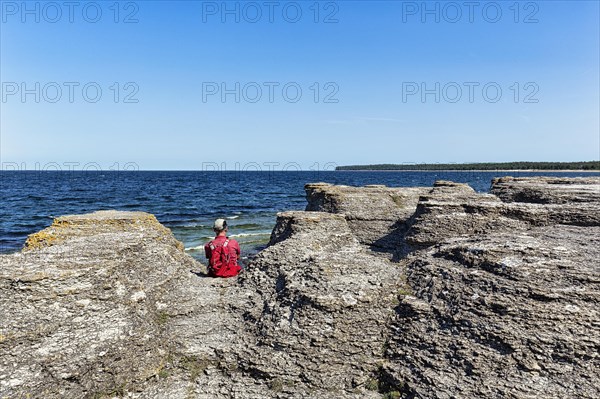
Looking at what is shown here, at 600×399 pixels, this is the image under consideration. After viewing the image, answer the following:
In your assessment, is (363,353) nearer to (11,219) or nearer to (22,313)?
(22,313)

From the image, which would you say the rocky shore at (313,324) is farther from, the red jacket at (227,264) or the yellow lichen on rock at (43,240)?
the yellow lichen on rock at (43,240)

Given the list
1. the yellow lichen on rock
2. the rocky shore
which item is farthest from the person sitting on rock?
the yellow lichen on rock

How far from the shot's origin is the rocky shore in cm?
779

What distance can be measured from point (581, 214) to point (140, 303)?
1381 centimetres

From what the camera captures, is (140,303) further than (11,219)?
No

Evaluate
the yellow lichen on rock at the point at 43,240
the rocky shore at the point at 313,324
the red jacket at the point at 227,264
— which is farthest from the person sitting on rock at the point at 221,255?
the yellow lichen on rock at the point at 43,240

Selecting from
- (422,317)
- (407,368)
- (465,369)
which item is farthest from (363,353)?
(465,369)

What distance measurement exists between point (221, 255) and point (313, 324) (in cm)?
469

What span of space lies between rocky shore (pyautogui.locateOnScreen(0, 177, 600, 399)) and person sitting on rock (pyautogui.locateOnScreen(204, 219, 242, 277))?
102 centimetres

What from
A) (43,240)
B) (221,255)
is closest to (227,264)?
(221,255)

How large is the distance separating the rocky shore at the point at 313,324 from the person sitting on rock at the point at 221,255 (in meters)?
1.02

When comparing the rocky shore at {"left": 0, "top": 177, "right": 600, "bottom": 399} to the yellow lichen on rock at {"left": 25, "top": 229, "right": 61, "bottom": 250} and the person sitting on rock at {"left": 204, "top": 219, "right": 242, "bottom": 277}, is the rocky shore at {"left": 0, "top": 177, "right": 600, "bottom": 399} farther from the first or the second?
the yellow lichen on rock at {"left": 25, "top": 229, "right": 61, "bottom": 250}

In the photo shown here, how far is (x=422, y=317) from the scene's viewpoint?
9047mm

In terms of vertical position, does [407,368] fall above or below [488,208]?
below
